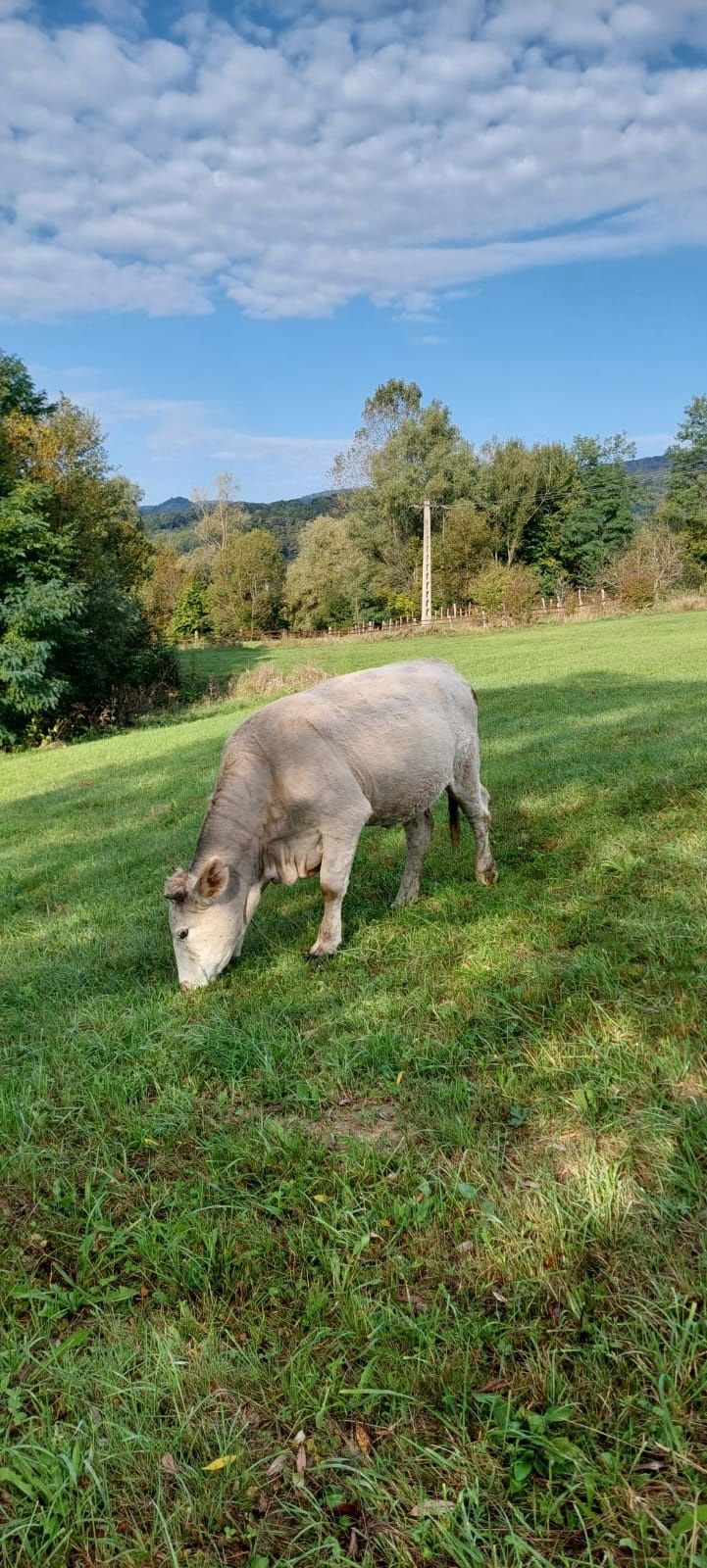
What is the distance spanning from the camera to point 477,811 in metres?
6.89

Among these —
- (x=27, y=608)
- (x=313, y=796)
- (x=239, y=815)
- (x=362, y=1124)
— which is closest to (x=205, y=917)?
(x=239, y=815)

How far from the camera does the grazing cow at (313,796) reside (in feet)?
17.4

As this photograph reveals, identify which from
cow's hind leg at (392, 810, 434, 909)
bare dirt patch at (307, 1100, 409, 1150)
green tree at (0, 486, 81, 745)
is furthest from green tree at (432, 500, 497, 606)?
bare dirt patch at (307, 1100, 409, 1150)

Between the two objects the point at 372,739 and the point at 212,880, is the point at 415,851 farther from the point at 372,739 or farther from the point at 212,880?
the point at 212,880

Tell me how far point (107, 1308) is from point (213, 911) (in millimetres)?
2596

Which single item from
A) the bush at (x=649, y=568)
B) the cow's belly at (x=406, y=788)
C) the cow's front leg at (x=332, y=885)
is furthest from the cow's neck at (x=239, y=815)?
the bush at (x=649, y=568)

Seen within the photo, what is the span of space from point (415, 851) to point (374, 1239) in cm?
398

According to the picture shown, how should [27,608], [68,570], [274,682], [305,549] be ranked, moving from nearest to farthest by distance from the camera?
[27,608], [274,682], [68,570], [305,549]

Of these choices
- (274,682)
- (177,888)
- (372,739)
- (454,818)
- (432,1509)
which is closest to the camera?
(432,1509)

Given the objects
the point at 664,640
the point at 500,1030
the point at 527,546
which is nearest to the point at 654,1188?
the point at 500,1030

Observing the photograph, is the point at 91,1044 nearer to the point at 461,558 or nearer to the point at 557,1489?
the point at 557,1489

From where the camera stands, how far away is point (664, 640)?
2947 centimetres

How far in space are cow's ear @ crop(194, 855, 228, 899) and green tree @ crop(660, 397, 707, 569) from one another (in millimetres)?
72444

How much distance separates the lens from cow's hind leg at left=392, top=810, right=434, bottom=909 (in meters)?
6.65
